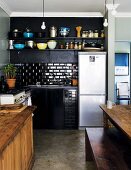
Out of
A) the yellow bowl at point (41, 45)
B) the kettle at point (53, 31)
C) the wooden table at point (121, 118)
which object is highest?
the kettle at point (53, 31)

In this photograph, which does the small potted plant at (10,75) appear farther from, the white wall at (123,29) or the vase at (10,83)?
the white wall at (123,29)

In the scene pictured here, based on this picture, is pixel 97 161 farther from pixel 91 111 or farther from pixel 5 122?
pixel 91 111

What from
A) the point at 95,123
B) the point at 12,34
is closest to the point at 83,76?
the point at 95,123

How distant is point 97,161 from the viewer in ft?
8.27

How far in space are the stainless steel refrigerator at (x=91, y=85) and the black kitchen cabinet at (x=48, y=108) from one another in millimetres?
485

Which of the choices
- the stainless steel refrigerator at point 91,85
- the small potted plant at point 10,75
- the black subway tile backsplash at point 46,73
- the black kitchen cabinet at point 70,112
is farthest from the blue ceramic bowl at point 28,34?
the black kitchen cabinet at point 70,112

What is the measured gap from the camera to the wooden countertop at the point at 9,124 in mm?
1888

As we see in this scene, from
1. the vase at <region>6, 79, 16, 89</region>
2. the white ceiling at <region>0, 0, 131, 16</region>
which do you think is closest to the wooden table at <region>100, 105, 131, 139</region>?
the vase at <region>6, 79, 16, 89</region>

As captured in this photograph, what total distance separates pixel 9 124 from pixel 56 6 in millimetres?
3838

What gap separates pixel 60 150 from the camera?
4230 mm

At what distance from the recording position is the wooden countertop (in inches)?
74.3

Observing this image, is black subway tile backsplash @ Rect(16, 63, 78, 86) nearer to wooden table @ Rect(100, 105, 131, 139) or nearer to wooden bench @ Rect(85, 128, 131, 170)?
wooden table @ Rect(100, 105, 131, 139)

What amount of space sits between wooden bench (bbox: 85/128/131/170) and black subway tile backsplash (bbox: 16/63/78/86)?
268 centimetres

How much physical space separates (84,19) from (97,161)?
4.53 m
